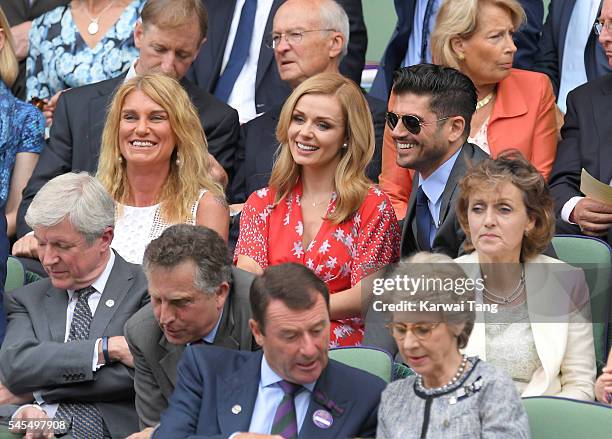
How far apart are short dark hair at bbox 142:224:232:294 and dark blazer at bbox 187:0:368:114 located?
212cm

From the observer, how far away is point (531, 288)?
4.19 metres

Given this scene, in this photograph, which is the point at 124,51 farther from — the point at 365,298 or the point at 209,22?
the point at 365,298

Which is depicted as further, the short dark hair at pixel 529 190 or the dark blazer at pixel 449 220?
the dark blazer at pixel 449 220

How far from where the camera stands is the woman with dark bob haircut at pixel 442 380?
3.40 m

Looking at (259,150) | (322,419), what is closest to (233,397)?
(322,419)

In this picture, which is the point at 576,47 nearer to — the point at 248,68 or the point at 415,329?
the point at 248,68

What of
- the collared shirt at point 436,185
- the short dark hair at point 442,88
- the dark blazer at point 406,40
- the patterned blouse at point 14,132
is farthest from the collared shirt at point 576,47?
the patterned blouse at point 14,132

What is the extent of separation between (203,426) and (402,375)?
28.2 inches

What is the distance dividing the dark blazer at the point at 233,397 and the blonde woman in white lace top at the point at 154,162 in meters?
1.36

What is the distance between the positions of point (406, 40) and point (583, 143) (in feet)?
4.26

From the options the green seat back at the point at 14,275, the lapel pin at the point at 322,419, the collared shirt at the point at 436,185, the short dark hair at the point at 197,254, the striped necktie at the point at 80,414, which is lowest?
the lapel pin at the point at 322,419

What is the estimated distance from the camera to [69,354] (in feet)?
14.3

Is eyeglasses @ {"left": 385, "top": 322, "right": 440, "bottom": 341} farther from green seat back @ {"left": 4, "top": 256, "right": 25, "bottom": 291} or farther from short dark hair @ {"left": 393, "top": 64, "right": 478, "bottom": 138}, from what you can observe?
green seat back @ {"left": 4, "top": 256, "right": 25, "bottom": 291}

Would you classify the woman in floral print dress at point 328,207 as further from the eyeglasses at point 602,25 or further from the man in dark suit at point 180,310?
the eyeglasses at point 602,25
